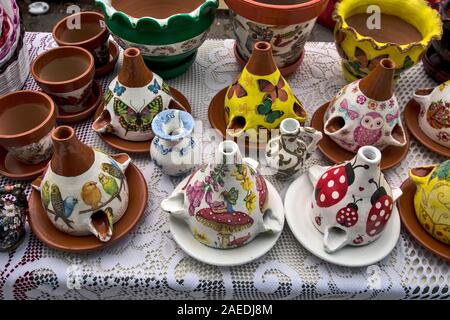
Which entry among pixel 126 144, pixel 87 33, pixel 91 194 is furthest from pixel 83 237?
pixel 87 33

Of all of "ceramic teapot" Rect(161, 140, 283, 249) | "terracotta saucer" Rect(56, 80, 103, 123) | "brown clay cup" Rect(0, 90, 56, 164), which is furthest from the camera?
"terracotta saucer" Rect(56, 80, 103, 123)

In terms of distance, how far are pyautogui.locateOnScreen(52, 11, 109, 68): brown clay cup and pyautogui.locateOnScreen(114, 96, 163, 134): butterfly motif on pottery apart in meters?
0.18

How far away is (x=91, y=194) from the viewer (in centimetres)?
66

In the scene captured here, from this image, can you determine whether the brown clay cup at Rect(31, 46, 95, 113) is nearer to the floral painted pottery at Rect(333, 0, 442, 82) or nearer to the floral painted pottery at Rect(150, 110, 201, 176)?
the floral painted pottery at Rect(150, 110, 201, 176)

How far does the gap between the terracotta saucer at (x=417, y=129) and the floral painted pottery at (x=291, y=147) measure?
21cm

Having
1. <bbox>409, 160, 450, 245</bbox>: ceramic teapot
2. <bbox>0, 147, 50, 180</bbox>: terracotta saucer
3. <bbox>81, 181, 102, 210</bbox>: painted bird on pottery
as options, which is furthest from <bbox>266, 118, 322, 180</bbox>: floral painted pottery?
<bbox>0, 147, 50, 180</bbox>: terracotta saucer

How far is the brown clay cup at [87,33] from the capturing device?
90 centimetres

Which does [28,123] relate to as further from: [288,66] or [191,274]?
[288,66]

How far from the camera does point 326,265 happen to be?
0.70 m

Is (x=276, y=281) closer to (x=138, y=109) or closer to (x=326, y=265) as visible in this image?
(x=326, y=265)

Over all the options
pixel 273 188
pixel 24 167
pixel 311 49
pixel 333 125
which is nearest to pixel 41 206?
pixel 24 167

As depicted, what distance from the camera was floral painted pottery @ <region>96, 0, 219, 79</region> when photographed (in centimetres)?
81

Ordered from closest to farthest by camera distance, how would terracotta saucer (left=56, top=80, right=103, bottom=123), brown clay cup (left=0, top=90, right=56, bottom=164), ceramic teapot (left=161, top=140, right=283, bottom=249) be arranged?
ceramic teapot (left=161, top=140, right=283, bottom=249) < brown clay cup (left=0, top=90, right=56, bottom=164) < terracotta saucer (left=56, top=80, right=103, bottom=123)

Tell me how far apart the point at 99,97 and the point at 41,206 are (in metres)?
0.26
